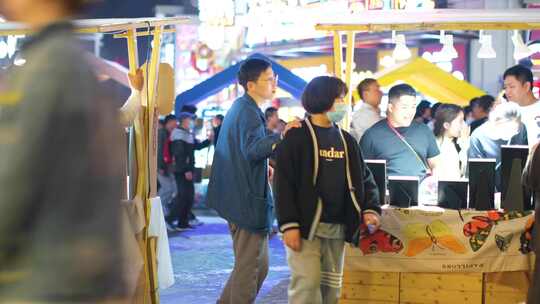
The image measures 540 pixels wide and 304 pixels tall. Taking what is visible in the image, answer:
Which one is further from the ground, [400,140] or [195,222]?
[400,140]

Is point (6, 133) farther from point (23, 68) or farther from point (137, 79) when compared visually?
point (137, 79)

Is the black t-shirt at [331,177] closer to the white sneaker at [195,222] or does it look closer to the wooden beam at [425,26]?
the wooden beam at [425,26]

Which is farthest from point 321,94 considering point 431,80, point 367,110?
point 431,80

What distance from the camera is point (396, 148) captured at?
7559 mm

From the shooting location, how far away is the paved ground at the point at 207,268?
9.09 meters

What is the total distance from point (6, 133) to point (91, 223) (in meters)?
0.32

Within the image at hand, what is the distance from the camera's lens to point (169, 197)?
50.7ft

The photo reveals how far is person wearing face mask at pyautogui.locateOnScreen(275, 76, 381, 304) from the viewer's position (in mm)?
5957

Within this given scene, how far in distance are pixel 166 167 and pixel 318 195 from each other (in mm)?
9493

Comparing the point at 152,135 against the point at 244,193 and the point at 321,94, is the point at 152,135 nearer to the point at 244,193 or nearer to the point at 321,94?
the point at 244,193

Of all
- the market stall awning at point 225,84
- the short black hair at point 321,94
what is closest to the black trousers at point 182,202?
the market stall awning at point 225,84

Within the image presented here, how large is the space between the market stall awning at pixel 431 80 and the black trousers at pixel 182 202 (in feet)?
12.5

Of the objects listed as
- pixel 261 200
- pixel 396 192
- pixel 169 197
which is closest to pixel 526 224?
pixel 396 192

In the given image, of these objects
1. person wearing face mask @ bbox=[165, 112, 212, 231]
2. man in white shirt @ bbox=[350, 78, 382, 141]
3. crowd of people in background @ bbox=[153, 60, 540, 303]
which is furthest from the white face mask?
person wearing face mask @ bbox=[165, 112, 212, 231]
